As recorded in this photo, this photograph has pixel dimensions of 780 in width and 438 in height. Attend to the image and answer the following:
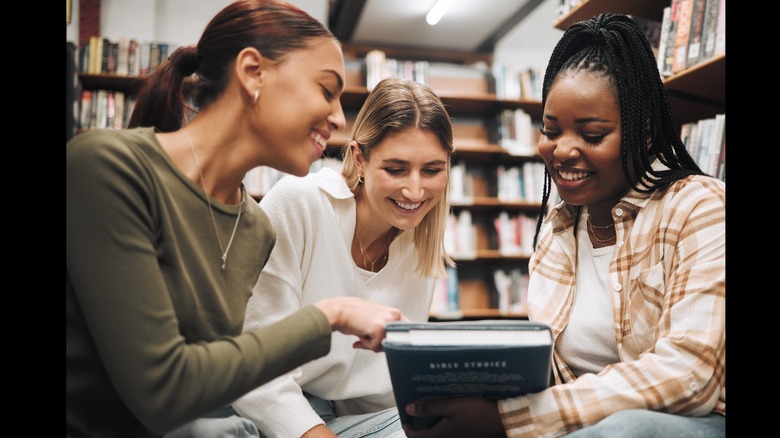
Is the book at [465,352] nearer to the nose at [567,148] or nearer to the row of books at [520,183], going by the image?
the nose at [567,148]

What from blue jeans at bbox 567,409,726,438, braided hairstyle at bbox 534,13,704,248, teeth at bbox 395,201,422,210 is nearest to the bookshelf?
braided hairstyle at bbox 534,13,704,248

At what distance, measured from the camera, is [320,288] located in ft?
4.07

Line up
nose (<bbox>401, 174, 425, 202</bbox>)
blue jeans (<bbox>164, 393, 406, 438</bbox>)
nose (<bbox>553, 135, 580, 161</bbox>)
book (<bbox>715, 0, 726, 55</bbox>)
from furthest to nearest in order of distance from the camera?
book (<bbox>715, 0, 726, 55</bbox>) < nose (<bbox>401, 174, 425, 202</bbox>) < nose (<bbox>553, 135, 580, 161</bbox>) < blue jeans (<bbox>164, 393, 406, 438</bbox>)

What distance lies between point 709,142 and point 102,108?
2.96 m

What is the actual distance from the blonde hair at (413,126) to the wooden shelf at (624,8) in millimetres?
721

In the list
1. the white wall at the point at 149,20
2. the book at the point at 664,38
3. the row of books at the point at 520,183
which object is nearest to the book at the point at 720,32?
the book at the point at 664,38

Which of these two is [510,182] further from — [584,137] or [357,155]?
[584,137]

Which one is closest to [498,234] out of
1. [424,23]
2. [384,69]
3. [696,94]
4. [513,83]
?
[513,83]

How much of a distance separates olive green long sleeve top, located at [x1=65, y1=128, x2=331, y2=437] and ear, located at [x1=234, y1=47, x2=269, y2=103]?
14 centimetres

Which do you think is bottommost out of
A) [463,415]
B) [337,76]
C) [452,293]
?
[452,293]

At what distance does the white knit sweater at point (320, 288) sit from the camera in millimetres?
1122

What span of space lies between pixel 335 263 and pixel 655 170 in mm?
657

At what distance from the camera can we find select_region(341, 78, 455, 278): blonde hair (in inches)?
53.3

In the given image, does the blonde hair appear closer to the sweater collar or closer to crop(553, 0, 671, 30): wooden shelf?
the sweater collar
